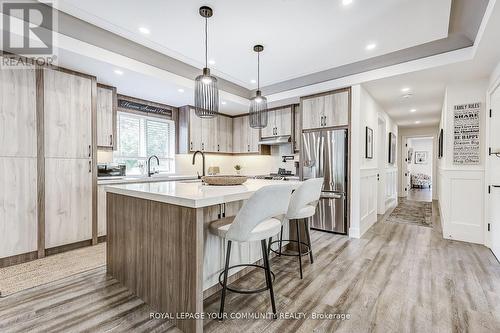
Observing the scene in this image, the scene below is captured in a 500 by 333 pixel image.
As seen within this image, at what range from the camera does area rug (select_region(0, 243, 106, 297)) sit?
2.20 meters

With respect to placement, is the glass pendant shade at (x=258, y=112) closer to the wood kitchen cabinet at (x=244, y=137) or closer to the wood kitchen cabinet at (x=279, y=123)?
the wood kitchen cabinet at (x=279, y=123)

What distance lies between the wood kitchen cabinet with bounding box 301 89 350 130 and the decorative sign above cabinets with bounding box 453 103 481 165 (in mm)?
1610

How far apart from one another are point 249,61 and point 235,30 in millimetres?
885

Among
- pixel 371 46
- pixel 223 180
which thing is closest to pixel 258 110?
pixel 223 180

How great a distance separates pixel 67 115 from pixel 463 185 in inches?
224

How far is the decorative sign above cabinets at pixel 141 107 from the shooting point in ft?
13.8

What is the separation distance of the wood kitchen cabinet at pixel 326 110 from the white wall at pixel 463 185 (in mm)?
1565

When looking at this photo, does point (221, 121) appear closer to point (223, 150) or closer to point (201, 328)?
point (223, 150)

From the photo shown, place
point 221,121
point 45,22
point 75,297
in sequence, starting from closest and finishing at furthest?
point 75,297
point 45,22
point 221,121

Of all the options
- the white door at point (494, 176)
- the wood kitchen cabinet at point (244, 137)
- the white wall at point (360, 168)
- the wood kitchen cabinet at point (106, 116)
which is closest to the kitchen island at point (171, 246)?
the wood kitchen cabinet at point (106, 116)

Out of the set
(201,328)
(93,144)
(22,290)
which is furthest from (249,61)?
(22,290)

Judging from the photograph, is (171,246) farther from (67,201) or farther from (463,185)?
(463,185)

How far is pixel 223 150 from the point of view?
5684mm

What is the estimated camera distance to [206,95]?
249 centimetres
